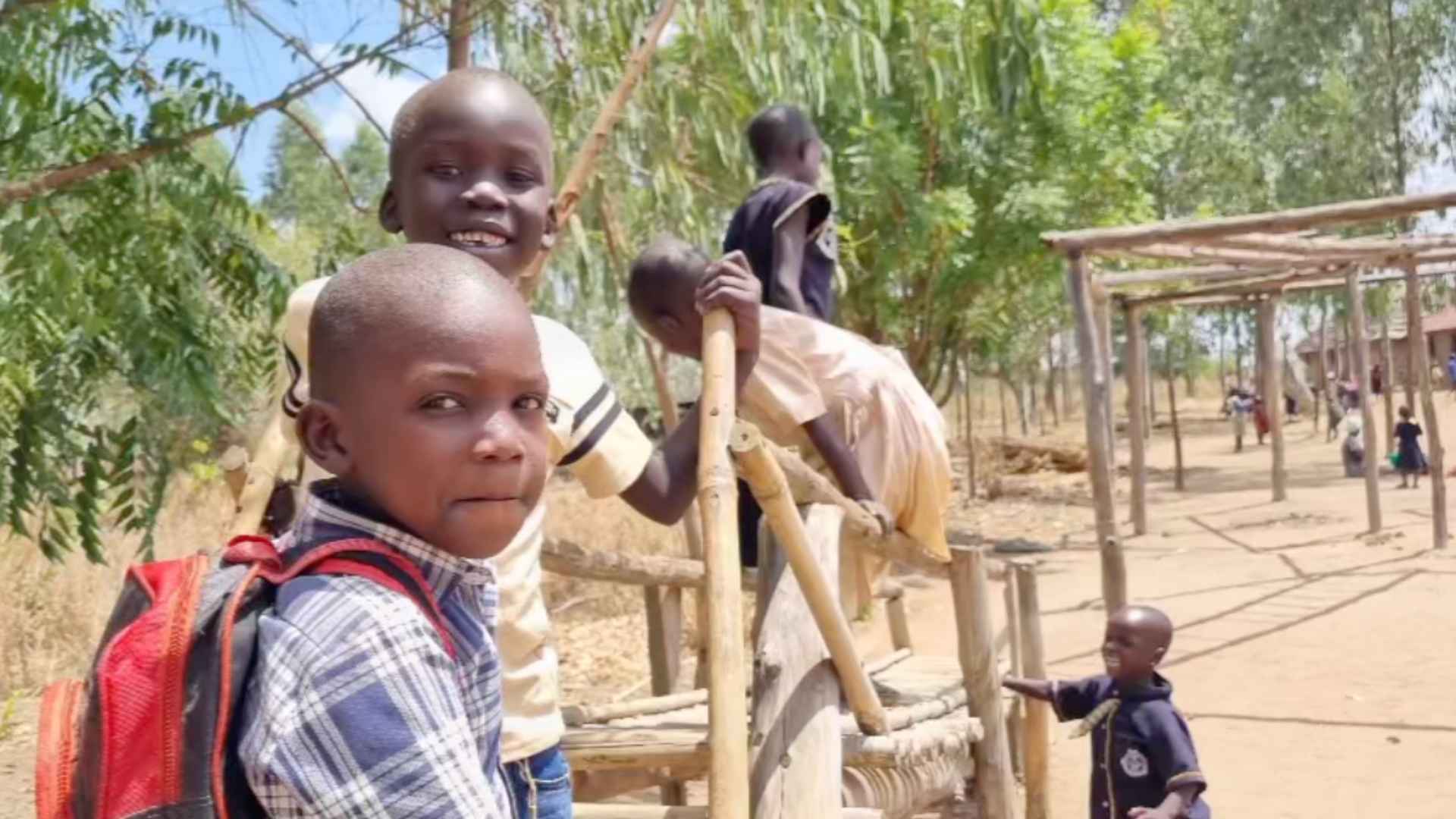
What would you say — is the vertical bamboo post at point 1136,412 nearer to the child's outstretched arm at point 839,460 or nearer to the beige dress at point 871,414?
the beige dress at point 871,414

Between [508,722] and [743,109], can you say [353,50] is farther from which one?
[508,722]

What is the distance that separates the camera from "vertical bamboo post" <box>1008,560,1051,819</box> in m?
4.72

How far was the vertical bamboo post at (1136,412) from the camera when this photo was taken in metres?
12.3

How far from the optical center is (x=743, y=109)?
5316 millimetres

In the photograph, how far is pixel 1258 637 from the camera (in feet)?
28.1

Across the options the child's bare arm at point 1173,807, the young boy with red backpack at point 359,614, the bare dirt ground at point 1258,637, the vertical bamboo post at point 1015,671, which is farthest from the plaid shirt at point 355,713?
the bare dirt ground at point 1258,637

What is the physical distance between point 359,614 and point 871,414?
2389 mm

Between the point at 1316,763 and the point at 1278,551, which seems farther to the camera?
the point at 1278,551

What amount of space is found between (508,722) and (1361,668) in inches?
278

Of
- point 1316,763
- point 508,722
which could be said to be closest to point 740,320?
point 508,722

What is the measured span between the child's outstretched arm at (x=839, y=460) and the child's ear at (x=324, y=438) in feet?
6.58

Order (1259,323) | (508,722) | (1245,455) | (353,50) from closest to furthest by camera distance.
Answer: (508,722) → (353,50) → (1259,323) → (1245,455)

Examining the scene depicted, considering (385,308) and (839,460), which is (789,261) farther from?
(385,308)

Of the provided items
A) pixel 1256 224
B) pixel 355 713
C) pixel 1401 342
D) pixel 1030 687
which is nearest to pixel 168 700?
pixel 355 713
